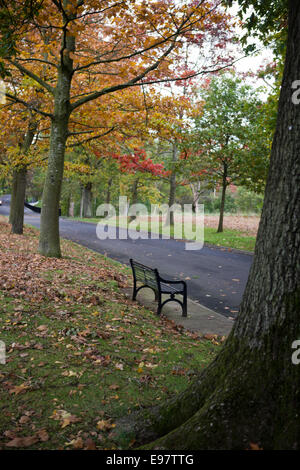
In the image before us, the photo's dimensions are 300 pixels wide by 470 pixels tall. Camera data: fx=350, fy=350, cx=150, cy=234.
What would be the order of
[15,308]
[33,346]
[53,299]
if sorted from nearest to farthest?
[33,346]
[15,308]
[53,299]

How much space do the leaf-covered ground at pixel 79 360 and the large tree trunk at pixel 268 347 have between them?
2.86 ft

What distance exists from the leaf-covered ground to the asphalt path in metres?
2.39

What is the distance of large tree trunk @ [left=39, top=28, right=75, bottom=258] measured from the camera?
10.2m

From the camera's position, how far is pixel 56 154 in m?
10.4

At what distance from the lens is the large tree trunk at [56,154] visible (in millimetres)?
10242

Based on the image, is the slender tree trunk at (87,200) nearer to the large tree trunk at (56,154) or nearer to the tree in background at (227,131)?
the tree in background at (227,131)

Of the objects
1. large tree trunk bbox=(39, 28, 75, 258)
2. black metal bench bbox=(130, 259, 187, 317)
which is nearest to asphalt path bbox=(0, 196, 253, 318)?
black metal bench bbox=(130, 259, 187, 317)

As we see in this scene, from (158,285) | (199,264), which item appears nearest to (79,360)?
(158,285)

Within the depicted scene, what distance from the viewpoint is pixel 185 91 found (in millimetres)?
23297

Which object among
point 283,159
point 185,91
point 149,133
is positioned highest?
point 185,91

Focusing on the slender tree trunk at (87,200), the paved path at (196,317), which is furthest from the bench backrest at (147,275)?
the slender tree trunk at (87,200)

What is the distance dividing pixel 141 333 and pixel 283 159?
3.94 meters
